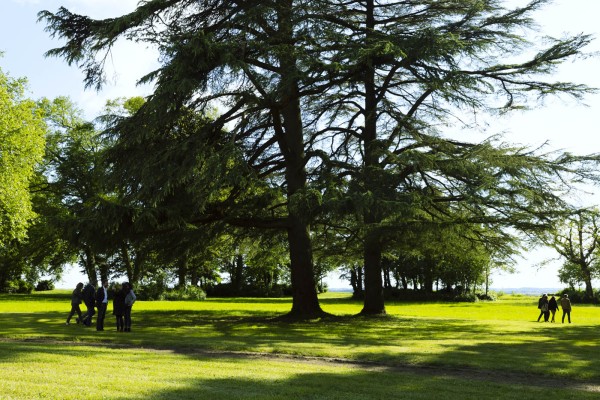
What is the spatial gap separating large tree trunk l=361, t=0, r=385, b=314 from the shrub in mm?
48706

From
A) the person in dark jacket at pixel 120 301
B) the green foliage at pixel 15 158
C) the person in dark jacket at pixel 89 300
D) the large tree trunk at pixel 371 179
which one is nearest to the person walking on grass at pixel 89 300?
the person in dark jacket at pixel 89 300

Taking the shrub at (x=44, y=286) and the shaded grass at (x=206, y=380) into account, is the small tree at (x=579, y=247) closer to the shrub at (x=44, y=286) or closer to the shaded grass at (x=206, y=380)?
the shaded grass at (x=206, y=380)

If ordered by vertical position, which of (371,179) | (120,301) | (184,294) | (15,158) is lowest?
(184,294)

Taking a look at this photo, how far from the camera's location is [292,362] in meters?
12.4

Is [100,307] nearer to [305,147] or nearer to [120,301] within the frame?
[120,301]

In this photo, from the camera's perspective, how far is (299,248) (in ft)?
77.7

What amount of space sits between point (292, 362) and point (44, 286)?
196 feet

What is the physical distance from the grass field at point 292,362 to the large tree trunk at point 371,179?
3.61 metres

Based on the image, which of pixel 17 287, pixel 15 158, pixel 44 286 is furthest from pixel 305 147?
pixel 44 286

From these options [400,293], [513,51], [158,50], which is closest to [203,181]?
[158,50]

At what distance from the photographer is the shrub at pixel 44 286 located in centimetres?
6469

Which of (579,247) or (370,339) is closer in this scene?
(370,339)

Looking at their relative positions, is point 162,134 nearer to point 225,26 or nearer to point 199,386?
point 225,26

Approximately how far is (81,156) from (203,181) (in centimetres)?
2927
